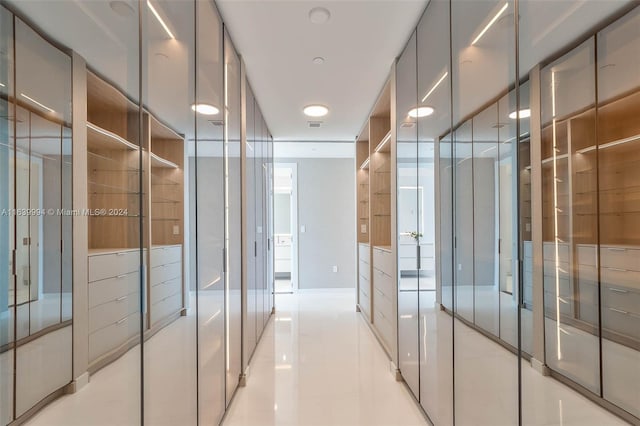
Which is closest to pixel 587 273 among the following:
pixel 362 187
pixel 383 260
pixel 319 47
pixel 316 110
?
pixel 319 47

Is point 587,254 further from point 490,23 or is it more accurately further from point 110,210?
point 110,210

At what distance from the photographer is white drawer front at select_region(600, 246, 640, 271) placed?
85cm

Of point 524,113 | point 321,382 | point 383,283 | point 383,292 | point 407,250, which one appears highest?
point 524,113

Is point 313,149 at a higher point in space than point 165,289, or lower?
higher

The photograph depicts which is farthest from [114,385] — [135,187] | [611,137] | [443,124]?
[443,124]

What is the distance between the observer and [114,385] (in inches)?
36.9

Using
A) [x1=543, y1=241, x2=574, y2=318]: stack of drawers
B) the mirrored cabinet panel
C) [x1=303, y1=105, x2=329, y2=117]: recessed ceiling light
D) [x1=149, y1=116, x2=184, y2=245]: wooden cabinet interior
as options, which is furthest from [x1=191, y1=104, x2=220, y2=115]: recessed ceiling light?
[x1=303, y1=105, x2=329, y2=117]: recessed ceiling light

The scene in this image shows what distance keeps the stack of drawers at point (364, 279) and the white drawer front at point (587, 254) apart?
3386 millimetres

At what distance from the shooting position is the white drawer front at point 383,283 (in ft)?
10.5

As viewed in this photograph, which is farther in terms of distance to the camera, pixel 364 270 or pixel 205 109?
pixel 364 270

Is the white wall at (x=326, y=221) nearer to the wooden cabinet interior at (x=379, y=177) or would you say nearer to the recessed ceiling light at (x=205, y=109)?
the wooden cabinet interior at (x=379, y=177)

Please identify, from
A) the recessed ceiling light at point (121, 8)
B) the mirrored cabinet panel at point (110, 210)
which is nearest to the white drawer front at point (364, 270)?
the mirrored cabinet panel at point (110, 210)

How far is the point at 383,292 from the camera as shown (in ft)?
11.7

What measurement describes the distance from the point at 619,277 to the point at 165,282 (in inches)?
61.8
